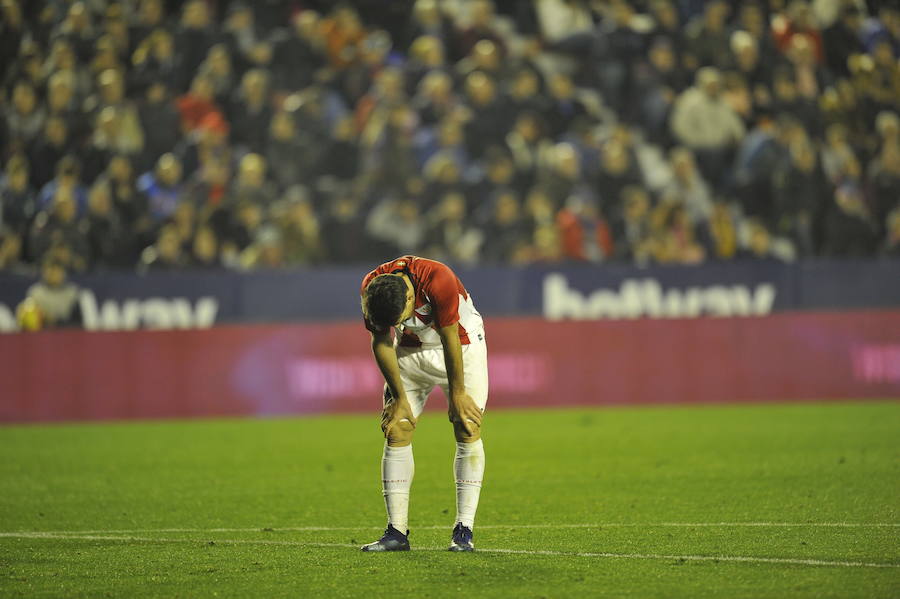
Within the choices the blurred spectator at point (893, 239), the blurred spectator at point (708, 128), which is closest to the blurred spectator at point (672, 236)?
the blurred spectator at point (708, 128)

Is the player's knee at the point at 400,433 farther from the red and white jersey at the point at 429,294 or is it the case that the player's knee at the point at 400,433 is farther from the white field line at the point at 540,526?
the white field line at the point at 540,526

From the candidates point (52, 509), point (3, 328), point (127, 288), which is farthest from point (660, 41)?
point (52, 509)

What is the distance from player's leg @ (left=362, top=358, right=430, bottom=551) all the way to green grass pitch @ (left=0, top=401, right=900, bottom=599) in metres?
0.18

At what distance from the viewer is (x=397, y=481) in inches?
304

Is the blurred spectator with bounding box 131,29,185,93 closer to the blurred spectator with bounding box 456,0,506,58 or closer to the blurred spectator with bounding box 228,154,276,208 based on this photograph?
the blurred spectator with bounding box 228,154,276,208

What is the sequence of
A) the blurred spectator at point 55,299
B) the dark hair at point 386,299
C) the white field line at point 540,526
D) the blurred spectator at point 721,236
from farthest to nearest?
the blurred spectator at point 721,236
the blurred spectator at point 55,299
the white field line at point 540,526
the dark hair at point 386,299

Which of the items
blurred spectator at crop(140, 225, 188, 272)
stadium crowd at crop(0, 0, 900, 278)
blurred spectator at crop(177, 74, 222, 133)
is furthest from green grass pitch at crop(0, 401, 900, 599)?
blurred spectator at crop(177, 74, 222, 133)

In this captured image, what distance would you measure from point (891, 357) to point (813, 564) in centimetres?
1092

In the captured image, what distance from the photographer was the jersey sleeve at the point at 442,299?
731 cm

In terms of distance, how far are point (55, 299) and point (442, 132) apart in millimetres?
5092

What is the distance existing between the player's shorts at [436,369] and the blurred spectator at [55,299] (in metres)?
Answer: 9.93

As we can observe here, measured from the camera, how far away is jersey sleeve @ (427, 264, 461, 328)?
7.31 m

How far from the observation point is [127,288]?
17469 millimetres

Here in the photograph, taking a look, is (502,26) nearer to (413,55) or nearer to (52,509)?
(413,55)
